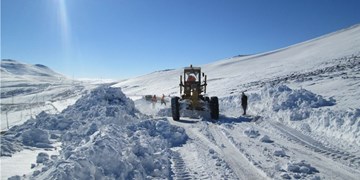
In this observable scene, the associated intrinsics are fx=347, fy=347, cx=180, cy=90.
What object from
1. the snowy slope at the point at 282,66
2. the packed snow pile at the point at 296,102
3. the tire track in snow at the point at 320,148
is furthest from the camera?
the snowy slope at the point at 282,66

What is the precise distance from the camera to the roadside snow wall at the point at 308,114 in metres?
11.3

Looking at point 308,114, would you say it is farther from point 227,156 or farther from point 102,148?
point 102,148

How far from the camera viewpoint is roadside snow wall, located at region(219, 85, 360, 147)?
37.1ft

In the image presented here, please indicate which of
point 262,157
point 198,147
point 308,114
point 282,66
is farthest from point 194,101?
point 282,66

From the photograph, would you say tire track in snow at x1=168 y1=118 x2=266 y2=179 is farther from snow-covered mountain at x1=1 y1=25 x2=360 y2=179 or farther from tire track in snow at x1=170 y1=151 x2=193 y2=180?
tire track in snow at x1=170 y1=151 x2=193 y2=180

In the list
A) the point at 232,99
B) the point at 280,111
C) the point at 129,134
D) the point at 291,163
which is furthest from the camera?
the point at 232,99

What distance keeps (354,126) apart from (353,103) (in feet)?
16.0

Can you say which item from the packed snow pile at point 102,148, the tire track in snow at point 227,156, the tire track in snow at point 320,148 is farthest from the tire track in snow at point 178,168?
the tire track in snow at point 320,148

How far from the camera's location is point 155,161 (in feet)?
25.7

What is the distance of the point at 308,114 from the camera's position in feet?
48.3

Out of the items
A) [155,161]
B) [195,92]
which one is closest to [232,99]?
[195,92]

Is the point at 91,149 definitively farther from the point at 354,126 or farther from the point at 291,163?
the point at 354,126

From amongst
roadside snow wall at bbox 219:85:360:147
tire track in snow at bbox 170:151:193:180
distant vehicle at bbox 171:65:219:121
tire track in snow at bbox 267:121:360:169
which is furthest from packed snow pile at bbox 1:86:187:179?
roadside snow wall at bbox 219:85:360:147

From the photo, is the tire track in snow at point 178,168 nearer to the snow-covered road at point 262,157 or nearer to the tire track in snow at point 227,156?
the snow-covered road at point 262,157
